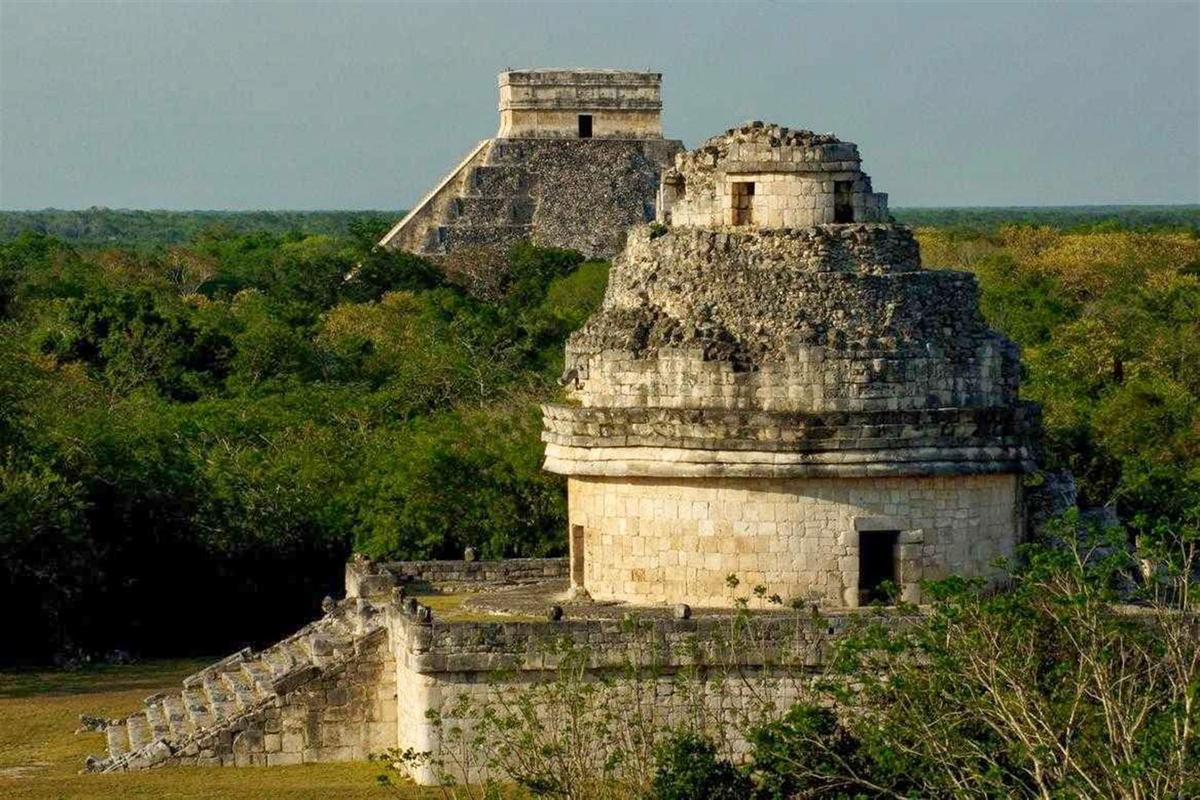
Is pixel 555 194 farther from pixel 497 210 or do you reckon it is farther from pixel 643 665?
pixel 643 665

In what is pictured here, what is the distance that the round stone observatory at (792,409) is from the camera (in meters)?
20.1

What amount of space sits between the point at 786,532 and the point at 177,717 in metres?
5.59

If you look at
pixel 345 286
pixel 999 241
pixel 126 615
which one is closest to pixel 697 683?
pixel 126 615

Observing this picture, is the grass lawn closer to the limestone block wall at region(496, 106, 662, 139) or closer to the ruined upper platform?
the ruined upper platform

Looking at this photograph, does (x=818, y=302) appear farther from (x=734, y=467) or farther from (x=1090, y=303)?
(x=1090, y=303)

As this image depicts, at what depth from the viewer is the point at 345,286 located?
53.9 metres

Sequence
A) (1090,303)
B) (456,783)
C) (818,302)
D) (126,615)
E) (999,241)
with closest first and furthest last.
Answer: (456,783) → (818,302) → (126,615) → (1090,303) → (999,241)

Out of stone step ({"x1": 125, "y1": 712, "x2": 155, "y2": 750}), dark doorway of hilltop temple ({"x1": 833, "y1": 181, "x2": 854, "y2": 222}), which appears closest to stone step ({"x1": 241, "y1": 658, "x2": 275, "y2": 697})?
stone step ({"x1": 125, "y1": 712, "x2": 155, "y2": 750})

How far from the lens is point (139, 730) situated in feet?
72.6

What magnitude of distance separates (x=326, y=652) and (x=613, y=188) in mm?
36587

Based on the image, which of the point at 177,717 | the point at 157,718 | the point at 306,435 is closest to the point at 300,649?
the point at 177,717

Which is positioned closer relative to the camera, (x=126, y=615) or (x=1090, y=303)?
(x=126, y=615)

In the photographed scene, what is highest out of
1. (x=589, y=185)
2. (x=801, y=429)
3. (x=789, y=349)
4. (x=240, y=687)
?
(x=589, y=185)

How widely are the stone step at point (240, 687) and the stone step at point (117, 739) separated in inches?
37.5
